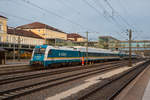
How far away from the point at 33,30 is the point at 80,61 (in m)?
47.8

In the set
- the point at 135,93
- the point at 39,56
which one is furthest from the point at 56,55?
the point at 135,93

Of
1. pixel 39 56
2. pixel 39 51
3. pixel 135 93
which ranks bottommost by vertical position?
pixel 135 93

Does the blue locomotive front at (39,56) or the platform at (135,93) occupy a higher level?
the blue locomotive front at (39,56)

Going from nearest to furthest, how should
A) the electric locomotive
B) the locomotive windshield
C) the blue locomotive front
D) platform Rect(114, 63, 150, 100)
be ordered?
platform Rect(114, 63, 150, 100) → the blue locomotive front → the electric locomotive → the locomotive windshield

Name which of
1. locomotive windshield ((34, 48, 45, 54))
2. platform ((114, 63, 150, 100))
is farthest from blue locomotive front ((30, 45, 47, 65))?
platform ((114, 63, 150, 100))

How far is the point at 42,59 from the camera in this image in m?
20.8

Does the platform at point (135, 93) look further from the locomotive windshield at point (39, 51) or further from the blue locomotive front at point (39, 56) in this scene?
the locomotive windshield at point (39, 51)

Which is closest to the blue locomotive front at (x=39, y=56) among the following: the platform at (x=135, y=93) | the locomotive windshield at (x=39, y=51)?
the locomotive windshield at (x=39, y=51)

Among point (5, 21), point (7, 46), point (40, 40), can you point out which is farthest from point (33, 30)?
point (7, 46)

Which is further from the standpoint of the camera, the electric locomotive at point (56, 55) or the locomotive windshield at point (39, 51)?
the locomotive windshield at point (39, 51)

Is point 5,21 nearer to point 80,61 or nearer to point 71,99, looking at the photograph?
point 80,61

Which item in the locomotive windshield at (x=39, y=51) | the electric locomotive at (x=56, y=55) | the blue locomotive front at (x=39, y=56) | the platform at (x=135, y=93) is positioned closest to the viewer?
the platform at (x=135, y=93)

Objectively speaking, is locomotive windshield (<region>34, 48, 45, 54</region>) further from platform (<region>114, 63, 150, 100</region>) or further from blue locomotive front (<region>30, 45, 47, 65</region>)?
platform (<region>114, 63, 150, 100</region>)

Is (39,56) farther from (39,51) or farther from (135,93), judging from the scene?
(135,93)
